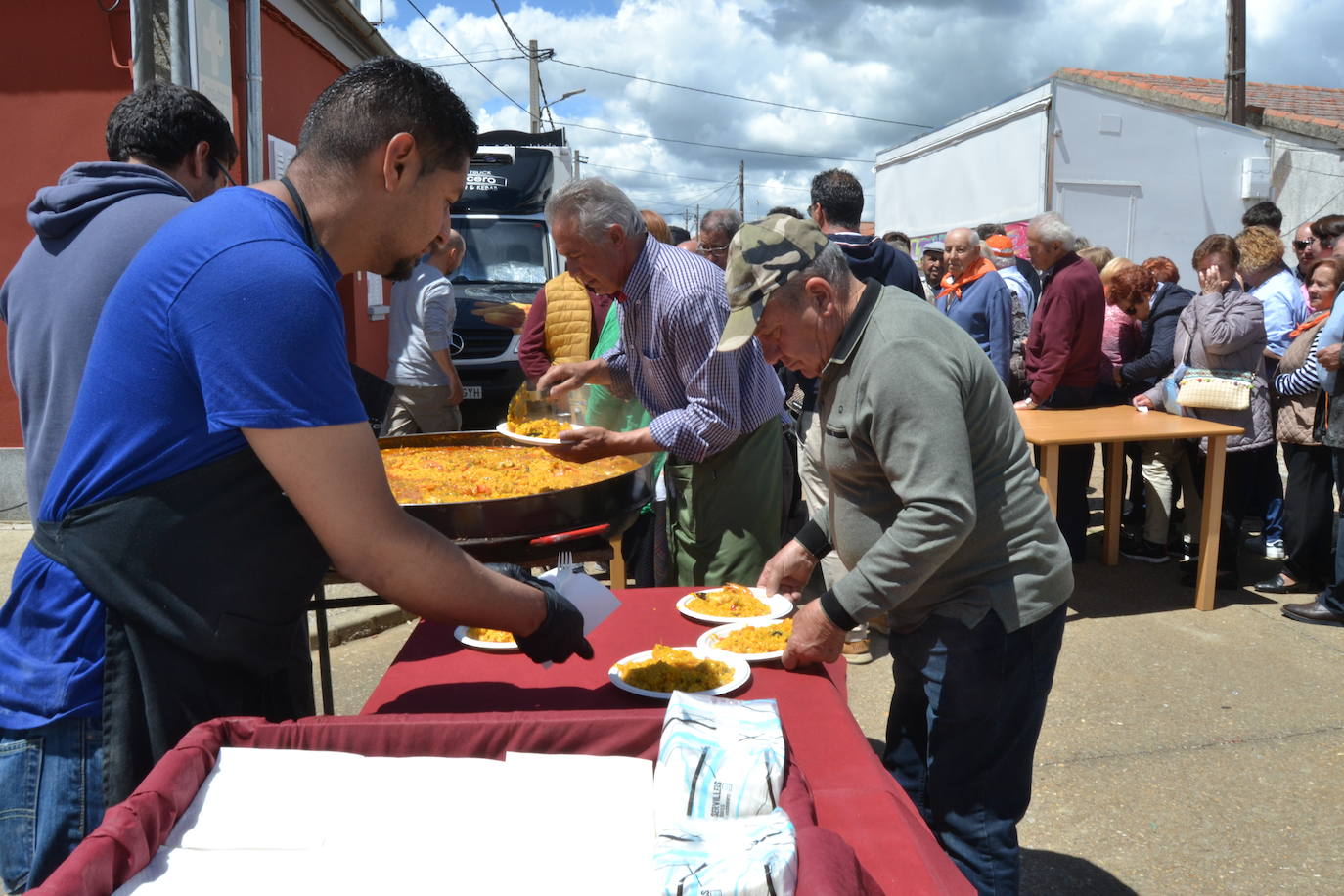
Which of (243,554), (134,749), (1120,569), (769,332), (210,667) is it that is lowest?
(1120,569)

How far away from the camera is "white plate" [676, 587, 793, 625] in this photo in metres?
2.49

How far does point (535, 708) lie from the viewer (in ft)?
6.48

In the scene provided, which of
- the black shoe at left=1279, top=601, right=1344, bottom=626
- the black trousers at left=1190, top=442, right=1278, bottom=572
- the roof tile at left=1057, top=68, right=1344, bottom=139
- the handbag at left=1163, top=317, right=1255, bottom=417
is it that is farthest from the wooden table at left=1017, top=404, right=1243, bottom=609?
the roof tile at left=1057, top=68, right=1344, bottom=139

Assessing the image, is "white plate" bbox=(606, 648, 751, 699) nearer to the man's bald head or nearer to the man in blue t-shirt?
the man in blue t-shirt

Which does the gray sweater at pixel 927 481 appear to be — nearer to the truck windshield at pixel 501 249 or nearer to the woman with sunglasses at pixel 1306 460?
the woman with sunglasses at pixel 1306 460

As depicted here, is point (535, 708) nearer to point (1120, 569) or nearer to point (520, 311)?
point (1120, 569)

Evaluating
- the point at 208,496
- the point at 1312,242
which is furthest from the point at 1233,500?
the point at 208,496

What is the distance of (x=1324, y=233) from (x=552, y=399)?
18.1 ft

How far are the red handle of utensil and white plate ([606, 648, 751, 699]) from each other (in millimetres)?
446

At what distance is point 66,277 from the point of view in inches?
86.0

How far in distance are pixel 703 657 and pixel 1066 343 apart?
4.73 metres

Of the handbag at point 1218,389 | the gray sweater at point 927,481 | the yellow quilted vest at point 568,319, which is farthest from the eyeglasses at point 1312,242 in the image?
the gray sweater at point 927,481

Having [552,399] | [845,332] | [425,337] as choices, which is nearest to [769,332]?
[845,332]

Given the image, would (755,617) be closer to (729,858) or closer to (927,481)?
(927,481)
